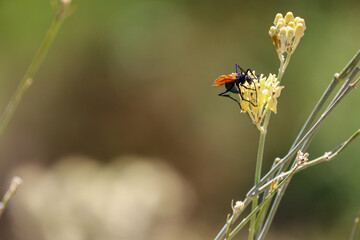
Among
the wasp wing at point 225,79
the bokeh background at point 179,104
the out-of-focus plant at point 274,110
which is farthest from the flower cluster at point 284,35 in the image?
the bokeh background at point 179,104

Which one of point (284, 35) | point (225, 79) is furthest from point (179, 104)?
point (284, 35)

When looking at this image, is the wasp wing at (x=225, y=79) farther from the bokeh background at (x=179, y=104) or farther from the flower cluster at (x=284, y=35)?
the bokeh background at (x=179, y=104)

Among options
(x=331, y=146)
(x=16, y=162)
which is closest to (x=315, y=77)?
(x=331, y=146)

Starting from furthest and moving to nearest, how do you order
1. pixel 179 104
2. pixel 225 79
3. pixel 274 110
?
1. pixel 179 104
2. pixel 225 79
3. pixel 274 110

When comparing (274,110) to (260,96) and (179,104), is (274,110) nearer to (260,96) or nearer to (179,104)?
(260,96)

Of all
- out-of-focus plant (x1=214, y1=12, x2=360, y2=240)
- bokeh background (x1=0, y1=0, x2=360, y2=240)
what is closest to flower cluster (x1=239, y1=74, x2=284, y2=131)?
out-of-focus plant (x1=214, y1=12, x2=360, y2=240)

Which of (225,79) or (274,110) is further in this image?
(225,79)

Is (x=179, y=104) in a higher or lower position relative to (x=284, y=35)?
lower
